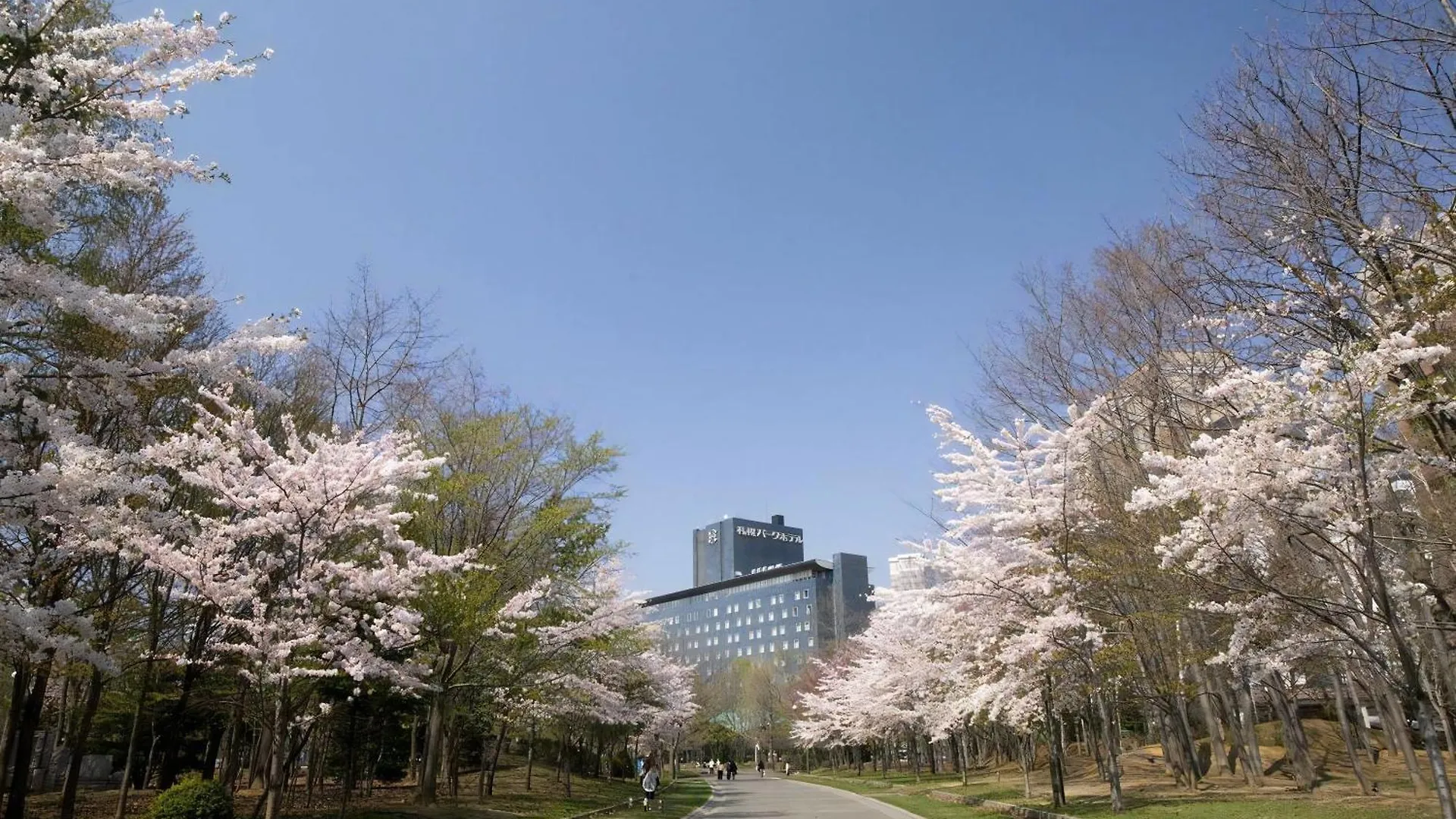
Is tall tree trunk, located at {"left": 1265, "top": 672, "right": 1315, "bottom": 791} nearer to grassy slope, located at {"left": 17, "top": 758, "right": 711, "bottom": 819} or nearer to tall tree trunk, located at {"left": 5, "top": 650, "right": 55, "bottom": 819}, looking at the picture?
grassy slope, located at {"left": 17, "top": 758, "right": 711, "bottom": 819}

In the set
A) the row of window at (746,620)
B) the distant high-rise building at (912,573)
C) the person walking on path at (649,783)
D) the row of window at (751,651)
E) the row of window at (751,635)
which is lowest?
the person walking on path at (649,783)

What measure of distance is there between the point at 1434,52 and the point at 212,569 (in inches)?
597

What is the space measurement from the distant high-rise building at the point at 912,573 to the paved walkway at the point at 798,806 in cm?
615

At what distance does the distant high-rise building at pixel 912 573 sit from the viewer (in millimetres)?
20906

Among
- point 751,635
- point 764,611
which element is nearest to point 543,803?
point 764,611

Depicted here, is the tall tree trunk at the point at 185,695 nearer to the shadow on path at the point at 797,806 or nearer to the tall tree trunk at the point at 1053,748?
the shadow on path at the point at 797,806

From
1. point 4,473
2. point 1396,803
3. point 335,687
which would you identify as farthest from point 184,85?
point 1396,803

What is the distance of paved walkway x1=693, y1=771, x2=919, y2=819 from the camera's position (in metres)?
22.4

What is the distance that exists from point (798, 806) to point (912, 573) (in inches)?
384

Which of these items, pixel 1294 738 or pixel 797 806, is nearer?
pixel 1294 738

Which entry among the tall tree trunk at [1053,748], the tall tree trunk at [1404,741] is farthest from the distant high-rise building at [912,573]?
the tall tree trunk at [1404,741]

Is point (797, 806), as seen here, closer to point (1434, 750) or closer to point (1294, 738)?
point (1294, 738)

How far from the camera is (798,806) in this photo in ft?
88.1

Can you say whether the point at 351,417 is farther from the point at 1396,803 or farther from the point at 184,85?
the point at 1396,803
